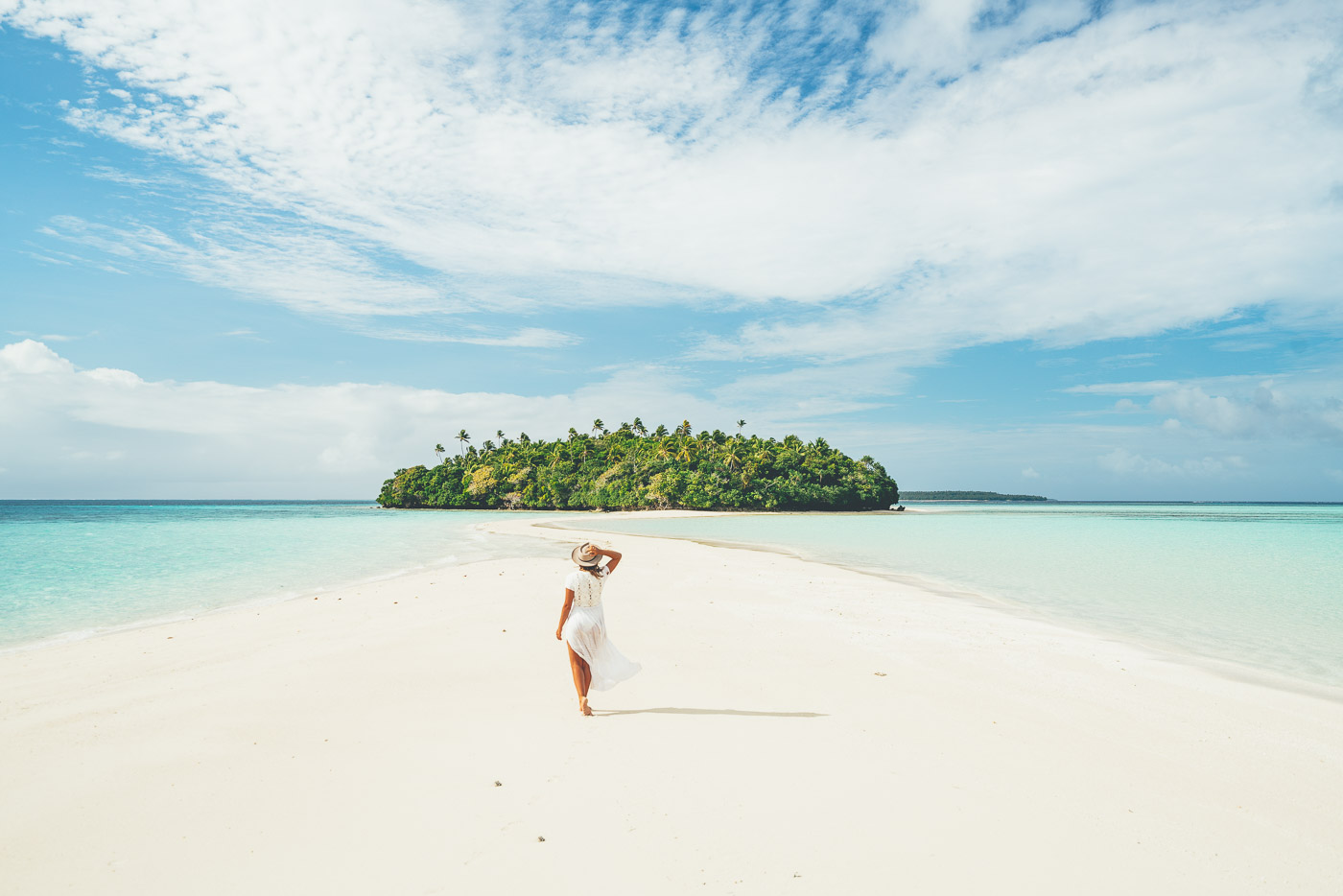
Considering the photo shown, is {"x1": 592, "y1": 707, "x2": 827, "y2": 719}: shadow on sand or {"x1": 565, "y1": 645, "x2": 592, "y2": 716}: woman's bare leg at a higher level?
{"x1": 565, "y1": 645, "x2": 592, "y2": 716}: woman's bare leg

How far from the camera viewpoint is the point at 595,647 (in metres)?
6.80

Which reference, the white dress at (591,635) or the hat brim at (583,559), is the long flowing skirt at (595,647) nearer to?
the white dress at (591,635)

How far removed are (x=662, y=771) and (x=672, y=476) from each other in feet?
332

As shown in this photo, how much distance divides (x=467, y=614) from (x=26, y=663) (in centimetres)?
599

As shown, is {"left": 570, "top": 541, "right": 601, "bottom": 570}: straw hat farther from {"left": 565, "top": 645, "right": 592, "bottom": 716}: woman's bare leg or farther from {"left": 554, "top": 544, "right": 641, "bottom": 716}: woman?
{"left": 565, "top": 645, "right": 592, "bottom": 716}: woman's bare leg

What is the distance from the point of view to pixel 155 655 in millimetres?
9633

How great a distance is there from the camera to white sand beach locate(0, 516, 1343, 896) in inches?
163

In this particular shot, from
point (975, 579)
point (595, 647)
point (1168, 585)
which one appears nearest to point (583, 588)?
point (595, 647)

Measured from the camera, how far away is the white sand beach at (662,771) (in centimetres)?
A: 414

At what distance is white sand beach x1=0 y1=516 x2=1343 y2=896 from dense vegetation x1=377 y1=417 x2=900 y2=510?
97.4m

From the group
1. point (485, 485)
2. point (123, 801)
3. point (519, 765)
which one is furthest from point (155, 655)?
point (485, 485)

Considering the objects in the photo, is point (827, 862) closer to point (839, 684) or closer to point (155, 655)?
point (839, 684)

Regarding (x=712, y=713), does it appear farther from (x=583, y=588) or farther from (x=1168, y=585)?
(x=1168, y=585)

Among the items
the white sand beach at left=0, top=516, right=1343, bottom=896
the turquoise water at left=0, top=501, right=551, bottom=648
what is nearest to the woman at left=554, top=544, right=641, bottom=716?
the white sand beach at left=0, top=516, right=1343, bottom=896
